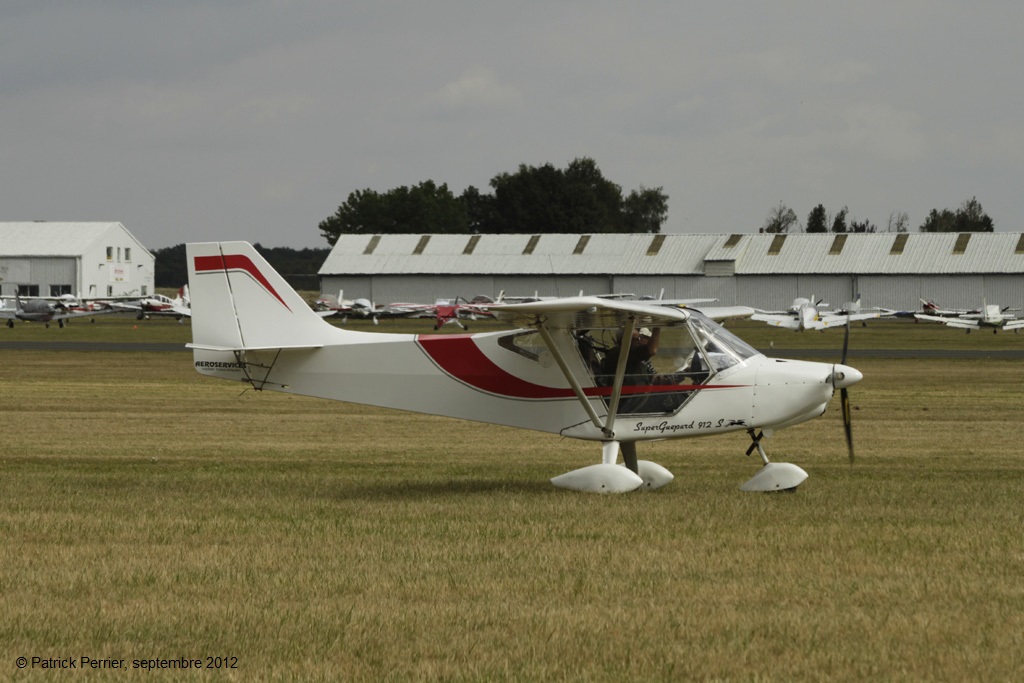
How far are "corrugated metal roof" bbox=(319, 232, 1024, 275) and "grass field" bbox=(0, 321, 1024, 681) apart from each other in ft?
251

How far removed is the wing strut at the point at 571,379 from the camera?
1261 centimetres

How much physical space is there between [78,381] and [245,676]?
2819 cm

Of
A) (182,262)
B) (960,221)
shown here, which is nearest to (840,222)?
(960,221)

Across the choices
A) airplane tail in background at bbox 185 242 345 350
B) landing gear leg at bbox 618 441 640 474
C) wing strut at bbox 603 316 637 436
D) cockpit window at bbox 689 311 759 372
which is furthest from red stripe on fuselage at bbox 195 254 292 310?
cockpit window at bbox 689 311 759 372

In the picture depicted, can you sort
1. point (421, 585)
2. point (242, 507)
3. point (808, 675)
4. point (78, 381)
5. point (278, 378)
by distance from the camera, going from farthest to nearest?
point (78, 381), point (278, 378), point (242, 507), point (421, 585), point (808, 675)

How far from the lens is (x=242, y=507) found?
12.0 m

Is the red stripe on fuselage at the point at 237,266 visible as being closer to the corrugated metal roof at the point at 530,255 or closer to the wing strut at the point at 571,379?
the wing strut at the point at 571,379

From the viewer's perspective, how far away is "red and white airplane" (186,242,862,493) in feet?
41.2

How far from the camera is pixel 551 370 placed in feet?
43.2

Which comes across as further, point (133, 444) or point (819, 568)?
point (133, 444)

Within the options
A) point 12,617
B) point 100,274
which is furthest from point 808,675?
point 100,274

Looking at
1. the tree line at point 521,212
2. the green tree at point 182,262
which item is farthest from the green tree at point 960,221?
the green tree at point 182,262

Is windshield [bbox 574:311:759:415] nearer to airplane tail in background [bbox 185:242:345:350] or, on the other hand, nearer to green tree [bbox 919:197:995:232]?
airplane tail in background [bbox 185:242:345:350]

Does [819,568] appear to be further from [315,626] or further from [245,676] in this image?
[245,676]
